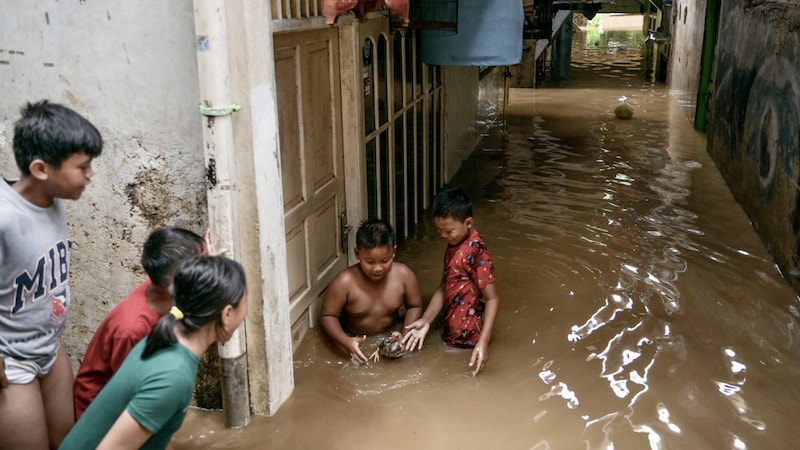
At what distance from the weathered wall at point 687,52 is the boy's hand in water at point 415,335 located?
397 inches

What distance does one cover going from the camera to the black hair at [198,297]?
218 centimetres

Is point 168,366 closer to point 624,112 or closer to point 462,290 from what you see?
point 462,290

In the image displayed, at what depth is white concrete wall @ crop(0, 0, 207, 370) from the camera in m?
3.40

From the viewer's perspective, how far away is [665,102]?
15320mm

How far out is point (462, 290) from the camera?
15.2 ft

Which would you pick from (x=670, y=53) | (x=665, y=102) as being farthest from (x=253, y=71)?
(x=670, y=53)

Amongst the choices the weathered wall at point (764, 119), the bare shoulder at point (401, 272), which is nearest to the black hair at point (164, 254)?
the bare shoulder at point (401, 272)

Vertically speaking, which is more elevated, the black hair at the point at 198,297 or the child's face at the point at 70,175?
the child's face at the point at 70,175

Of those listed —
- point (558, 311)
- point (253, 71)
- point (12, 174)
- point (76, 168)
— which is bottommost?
point (558, 311)

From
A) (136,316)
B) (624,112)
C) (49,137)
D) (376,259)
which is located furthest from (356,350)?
(624,112)

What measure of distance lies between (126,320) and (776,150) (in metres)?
6.05

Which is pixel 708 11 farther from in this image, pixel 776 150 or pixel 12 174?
pixel 12 174

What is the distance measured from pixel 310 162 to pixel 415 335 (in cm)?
128

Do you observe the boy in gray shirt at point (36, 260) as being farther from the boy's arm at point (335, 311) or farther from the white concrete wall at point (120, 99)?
the boy's arm at point (335, 311)
